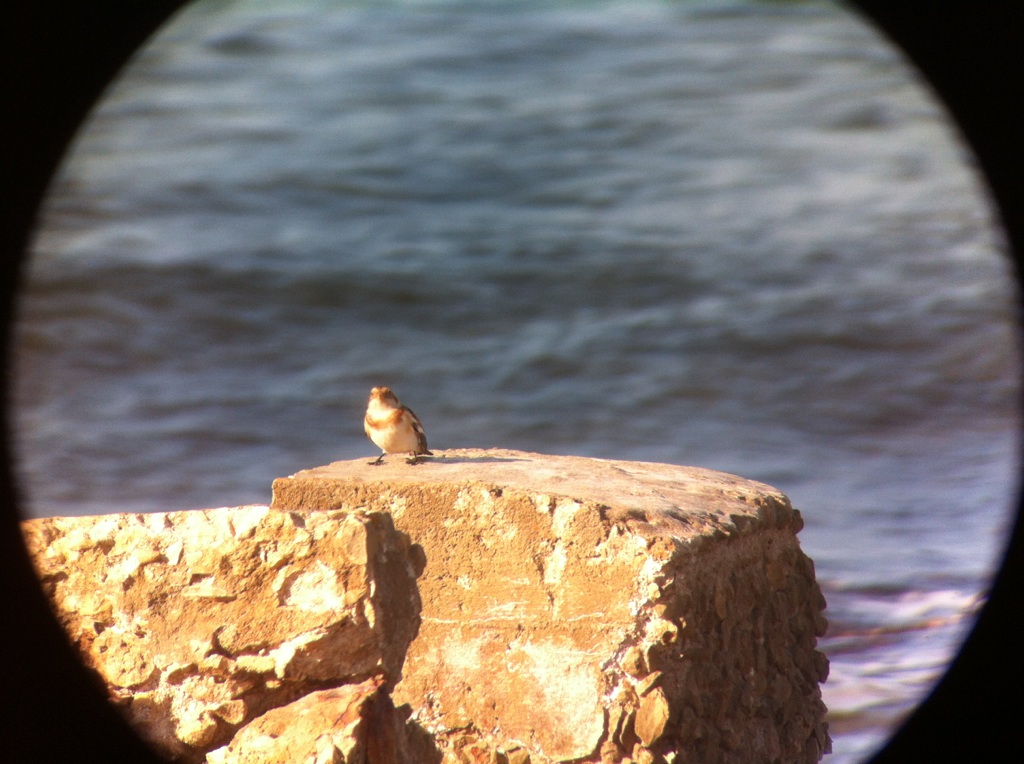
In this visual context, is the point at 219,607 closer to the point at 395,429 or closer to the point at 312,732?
the point at 312,732

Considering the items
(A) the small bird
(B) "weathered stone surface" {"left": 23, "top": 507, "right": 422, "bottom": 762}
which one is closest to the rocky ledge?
(B) "weathered stone surface" {"left": 23, "top": 507, "right": 422, "bottom": 762}

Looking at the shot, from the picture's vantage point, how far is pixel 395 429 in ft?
14.7

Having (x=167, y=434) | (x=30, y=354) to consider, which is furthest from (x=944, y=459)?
(x=30, y=354)

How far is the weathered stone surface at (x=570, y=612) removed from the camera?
3.68 metres

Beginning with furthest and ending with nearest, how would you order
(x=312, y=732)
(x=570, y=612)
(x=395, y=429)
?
1. (x=395, y=429)
2. (x=570, y=612)
3. (x=312, y=732)

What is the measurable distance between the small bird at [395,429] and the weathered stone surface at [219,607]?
88 centimetres

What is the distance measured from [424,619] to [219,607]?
0.66m

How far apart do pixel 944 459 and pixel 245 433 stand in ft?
24.0

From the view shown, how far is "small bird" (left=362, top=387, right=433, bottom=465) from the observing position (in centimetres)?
448

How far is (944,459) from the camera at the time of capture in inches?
464

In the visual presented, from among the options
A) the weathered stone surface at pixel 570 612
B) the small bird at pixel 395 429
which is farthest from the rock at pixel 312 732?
the small bird at pixel 395 429

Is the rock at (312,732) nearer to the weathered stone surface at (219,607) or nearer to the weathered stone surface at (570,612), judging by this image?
the weathered stone surface at (219,607)

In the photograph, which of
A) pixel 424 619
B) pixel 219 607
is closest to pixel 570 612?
pixel 424 619

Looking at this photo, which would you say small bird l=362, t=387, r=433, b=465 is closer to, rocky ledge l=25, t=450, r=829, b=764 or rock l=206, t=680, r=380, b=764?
rocky ledge l=25, t=450, r=829, b=764
